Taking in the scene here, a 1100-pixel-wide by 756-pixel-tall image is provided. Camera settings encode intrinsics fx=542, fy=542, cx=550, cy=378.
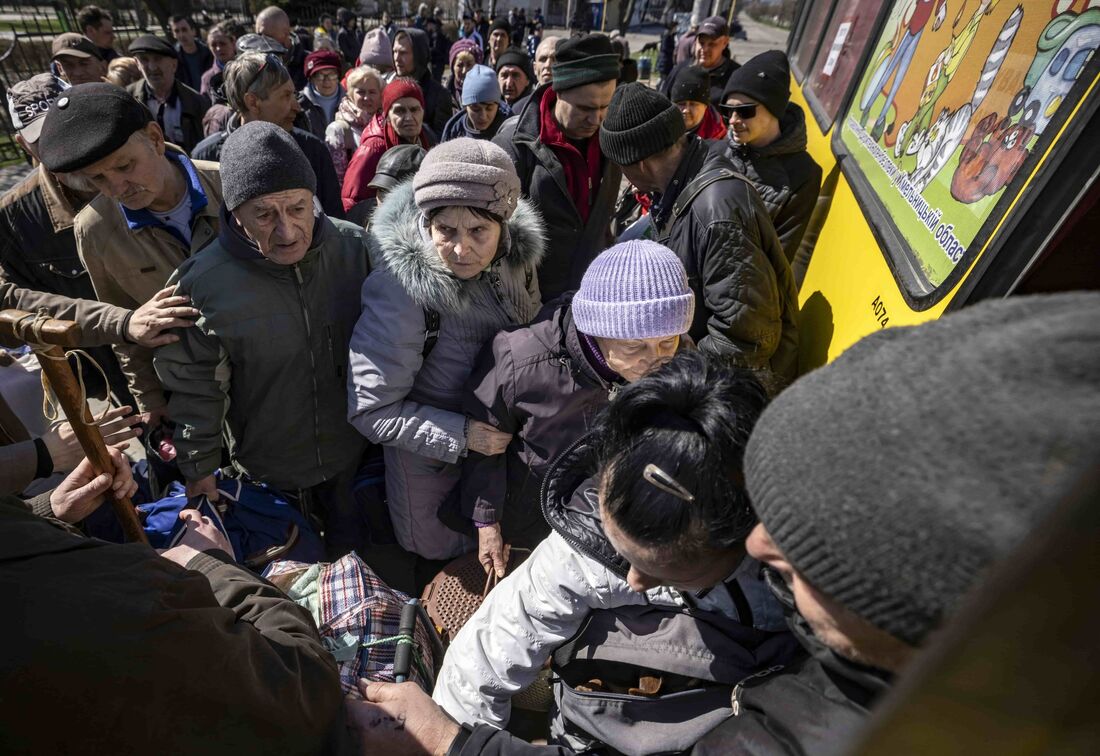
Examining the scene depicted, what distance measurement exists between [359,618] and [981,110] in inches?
97.3

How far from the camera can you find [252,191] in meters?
1.78

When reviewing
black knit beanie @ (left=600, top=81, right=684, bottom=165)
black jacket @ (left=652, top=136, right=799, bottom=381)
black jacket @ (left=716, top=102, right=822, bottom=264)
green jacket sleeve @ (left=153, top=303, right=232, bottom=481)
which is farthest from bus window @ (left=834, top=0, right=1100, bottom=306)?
green jacket sleeve @ (left=153, top=303, right=232, bottom=481)

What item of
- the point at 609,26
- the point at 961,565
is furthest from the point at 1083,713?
the point at 609,26

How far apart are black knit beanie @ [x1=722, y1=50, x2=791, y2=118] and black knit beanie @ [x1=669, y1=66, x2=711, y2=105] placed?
100cm

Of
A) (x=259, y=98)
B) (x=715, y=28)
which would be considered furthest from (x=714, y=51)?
(x=259, y=98)

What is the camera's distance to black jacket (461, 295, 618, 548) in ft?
5.61

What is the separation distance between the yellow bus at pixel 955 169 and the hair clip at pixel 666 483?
3.41 feet

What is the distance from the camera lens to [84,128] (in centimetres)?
190

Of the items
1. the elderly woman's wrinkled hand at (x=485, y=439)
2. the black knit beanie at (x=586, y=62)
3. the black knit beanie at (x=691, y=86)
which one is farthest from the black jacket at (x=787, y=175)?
the elderly woman's wrinkled hand at (x=485, y=439)

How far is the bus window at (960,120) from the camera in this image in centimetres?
129

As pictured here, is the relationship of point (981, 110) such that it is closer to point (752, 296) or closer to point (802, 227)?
point (752, 296)

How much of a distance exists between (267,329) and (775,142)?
2713 mm

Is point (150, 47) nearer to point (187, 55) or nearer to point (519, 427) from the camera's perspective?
point (187, 55)

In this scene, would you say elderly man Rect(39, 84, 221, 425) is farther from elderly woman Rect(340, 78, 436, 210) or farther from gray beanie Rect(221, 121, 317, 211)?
elderly woman Rect(340, 78, 436, 210)
